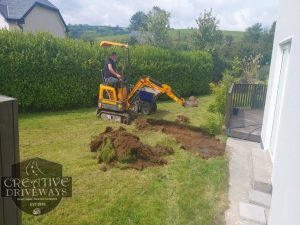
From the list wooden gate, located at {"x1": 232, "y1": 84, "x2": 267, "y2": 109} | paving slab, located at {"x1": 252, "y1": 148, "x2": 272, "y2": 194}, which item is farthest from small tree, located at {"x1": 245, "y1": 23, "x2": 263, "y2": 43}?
paving slab, located at {"x1": 252, "y1": 148, "x2": 272, "y2": 194}

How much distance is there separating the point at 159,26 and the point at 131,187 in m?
22.9

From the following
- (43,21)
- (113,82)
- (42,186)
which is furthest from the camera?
(43,21)

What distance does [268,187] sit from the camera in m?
5.14

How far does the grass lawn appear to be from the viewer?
4.32m

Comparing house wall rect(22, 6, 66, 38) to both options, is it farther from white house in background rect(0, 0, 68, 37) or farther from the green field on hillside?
the green field on hillside

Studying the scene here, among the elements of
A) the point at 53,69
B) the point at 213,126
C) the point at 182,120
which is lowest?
the point at 182,120

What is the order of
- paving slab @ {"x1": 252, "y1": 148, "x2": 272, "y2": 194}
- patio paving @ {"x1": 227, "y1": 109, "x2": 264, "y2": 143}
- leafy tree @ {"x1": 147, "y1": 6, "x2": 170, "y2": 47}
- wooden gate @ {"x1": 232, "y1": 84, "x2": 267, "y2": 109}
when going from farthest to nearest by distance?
leafy tree @ {"x1": 147, "y1": 6, "x2": 170, "y2": 47} → wooden gate @ {"x1": 232, "y1": 84, "x2": 267, "y2": 109} → patio paving @ {"x1": 227, "y1": 109, "x2": 264, "y2": 143} → paving slab @ {"x1": 252, "y1": 148, "x2": 272, "y2": 194}

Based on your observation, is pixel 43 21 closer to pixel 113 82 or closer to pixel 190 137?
pixel 113 82

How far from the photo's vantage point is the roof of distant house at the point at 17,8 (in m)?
21.8

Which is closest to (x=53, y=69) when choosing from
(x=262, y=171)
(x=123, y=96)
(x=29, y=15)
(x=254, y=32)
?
(x=123, y=96)

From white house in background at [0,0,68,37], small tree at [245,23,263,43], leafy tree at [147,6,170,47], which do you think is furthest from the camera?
→ small tree at [245,23,263,43]

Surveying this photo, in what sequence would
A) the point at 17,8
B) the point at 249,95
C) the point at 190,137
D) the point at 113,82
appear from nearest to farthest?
the point at 190,137
the point at 113,82
the point at 249,95
the point at 17,8

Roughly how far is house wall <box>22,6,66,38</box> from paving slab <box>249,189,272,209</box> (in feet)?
72.6

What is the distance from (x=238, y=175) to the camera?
605 centimetres
